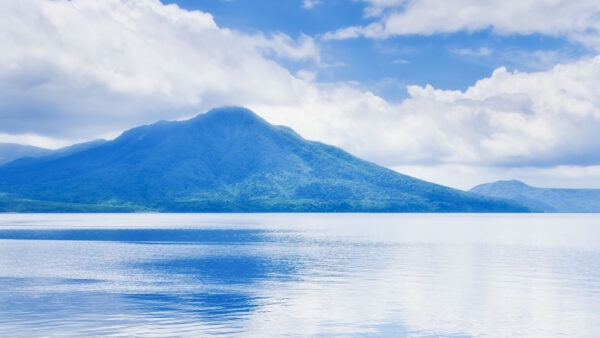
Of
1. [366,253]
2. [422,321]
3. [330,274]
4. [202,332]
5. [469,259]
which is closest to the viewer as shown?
[202,332]

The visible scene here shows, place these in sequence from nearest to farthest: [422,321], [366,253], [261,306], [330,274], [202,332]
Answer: [202,332] < [422,321] < [261,306] < [330,274] < [366,253]

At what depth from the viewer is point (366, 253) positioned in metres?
106

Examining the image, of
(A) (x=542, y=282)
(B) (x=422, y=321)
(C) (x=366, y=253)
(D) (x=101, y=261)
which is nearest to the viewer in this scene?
(B) (x=422, y=321)

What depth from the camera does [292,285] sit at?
210 feet

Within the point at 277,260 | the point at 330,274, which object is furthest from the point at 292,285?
the point at 277,260

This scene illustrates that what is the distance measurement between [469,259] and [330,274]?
33689 millimetres

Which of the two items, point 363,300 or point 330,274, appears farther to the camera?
point 330,274

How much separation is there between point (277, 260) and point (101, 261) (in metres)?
27.3

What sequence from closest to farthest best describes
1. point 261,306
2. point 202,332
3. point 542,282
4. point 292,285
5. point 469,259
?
1. point 202,332
2. point 261,306
3. point 292,285
4. point 542,282
5. point 469,259

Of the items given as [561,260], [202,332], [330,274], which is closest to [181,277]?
[330,274]

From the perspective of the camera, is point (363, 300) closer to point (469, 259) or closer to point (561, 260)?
point (469, 259)

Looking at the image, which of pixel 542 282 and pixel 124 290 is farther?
pixel 542 282

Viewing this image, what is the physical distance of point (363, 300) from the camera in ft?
177

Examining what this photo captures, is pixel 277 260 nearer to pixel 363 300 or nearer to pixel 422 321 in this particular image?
pixel 363 300
